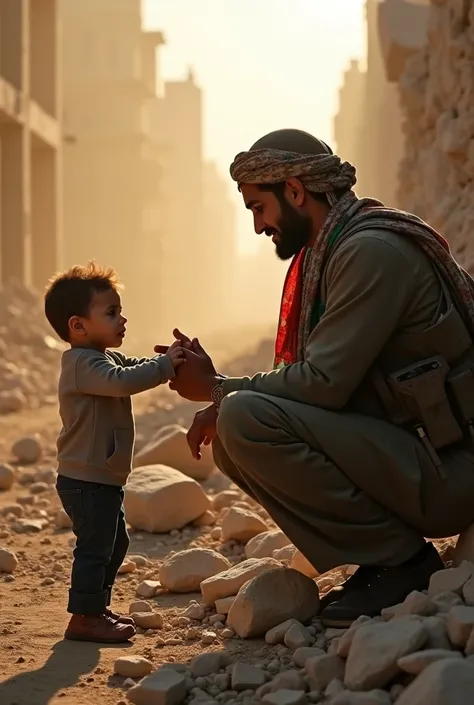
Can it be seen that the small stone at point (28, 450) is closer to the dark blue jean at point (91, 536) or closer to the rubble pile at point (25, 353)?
the rubble pile at point (25, 353)

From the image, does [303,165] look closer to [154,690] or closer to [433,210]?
[154,690]

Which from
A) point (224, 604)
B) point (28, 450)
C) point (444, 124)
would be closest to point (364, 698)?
point (224, 604)

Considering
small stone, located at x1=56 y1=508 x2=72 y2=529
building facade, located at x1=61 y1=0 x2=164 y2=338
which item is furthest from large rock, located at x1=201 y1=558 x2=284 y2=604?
building facade, located at x1=61 y1=0 x2=164 y2=338

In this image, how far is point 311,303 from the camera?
324 centimetres

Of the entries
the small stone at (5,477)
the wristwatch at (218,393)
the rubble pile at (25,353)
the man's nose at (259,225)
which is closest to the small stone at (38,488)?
the small stone at (5,477)

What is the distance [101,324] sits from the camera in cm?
325

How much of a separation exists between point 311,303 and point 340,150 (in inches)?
1498

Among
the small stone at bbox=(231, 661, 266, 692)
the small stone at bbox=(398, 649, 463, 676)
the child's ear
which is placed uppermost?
the child's ear

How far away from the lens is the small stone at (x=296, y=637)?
2846 mm

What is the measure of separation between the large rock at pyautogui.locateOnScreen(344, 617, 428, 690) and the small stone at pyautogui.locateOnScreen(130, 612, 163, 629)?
97 centimetres

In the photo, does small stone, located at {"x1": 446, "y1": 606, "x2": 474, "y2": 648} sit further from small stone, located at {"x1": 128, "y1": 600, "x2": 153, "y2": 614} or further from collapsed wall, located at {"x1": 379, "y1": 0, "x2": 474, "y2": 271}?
collapsed wall, located at {"x1": 379, "y1": 0, "x2": 474, "y2": 271}

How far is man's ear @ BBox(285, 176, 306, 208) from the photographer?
3.23 m

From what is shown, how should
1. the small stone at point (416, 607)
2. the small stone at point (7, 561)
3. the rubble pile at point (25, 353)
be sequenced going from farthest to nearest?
the rubble pile at point (25, 353)
the small stone at point (7, 561)
the small stone at point (416, 607)

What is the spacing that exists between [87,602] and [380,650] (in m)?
1.06
